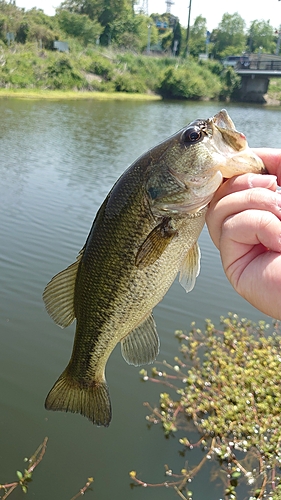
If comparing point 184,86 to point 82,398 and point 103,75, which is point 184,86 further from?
point 82,398

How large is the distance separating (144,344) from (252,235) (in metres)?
0.89

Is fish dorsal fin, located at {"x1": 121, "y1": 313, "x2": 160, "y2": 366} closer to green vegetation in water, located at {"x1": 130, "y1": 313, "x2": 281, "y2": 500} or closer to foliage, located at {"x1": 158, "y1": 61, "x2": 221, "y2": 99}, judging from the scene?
green vegetation in water, located at {"x1": 130, "y1": 313, "x2": 281, "y2": 500}

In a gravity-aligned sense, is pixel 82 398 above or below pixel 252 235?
below

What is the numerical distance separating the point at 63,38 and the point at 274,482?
5956cm

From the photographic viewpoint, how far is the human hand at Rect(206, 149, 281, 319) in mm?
1687

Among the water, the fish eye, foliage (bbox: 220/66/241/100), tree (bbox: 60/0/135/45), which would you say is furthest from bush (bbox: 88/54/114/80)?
the fish eye

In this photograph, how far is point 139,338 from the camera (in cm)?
231

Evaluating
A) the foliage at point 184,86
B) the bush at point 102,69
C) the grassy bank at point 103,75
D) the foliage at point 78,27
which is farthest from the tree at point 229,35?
the bush at point 102,69

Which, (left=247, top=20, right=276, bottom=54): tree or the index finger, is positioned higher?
(left=247, top=20, right=276, bottom=54): tree

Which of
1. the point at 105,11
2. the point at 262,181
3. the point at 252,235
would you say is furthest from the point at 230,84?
the point at 252,235

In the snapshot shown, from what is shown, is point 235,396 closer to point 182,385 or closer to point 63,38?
point 182,385

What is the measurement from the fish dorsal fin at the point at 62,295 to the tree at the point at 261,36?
11430 centimetres

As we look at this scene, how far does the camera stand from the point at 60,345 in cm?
632

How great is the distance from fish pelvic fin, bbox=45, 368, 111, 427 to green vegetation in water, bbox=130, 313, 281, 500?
2227 mm
